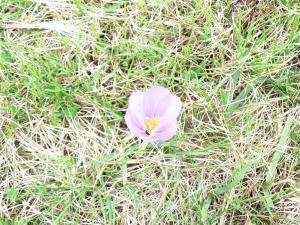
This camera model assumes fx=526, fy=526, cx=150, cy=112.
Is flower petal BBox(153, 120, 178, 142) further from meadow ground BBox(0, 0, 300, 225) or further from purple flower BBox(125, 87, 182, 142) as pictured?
meadow ground BBox(0, 0, 300, 225)

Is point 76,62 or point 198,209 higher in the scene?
point 76,62

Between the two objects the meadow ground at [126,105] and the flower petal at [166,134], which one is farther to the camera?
the meadow ground at [126,105]

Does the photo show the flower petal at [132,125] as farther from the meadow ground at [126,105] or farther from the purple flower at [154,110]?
the meadow ground at [126,105]

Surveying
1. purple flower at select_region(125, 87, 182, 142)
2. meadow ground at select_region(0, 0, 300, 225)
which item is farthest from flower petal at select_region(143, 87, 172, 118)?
meadow ground at select_region(0, 0, 300, 225)

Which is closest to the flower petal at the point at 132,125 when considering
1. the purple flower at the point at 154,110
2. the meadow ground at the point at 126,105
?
the purple flower at the point at 154,110

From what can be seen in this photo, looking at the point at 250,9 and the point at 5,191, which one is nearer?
the point at 5,191

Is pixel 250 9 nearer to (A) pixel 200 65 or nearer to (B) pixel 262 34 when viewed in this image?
(B) pixel 262 34

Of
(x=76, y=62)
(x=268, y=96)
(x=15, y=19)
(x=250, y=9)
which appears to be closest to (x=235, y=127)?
(x=268, y=96)
